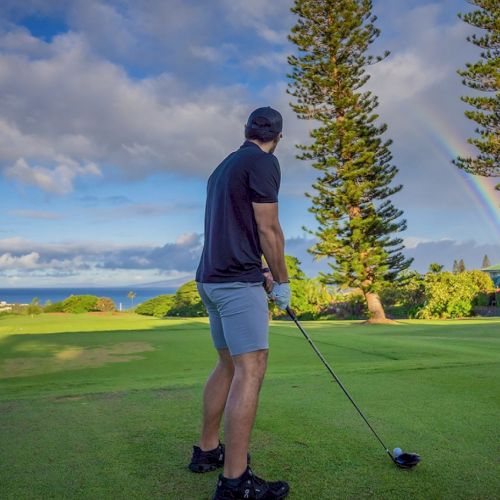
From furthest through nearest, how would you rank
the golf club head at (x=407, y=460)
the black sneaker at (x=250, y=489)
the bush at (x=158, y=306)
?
the bush at (x=158, y=306)
the golf club head at (x=407, y=460)
the black sneaker at (x=250, y=489)

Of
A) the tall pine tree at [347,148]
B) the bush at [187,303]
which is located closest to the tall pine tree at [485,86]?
the tall pine tree at [347,148]

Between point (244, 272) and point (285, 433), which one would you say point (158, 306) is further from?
point (244, 272)

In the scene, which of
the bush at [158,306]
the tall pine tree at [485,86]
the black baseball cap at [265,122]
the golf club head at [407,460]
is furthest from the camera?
the bush at [158,306]

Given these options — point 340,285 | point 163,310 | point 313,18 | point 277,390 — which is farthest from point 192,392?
point 163,310

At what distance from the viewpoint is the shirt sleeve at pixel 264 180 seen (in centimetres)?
225

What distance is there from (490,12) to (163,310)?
23.4m

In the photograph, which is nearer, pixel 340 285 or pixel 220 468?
pixel 220 468

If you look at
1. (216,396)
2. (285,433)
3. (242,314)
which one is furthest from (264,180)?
(285,433)

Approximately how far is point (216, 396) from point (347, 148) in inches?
859

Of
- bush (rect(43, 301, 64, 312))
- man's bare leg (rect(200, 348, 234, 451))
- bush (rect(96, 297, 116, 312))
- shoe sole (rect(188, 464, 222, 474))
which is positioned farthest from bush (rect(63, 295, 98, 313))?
shoe sole (rect(188, 464, 222, 474))

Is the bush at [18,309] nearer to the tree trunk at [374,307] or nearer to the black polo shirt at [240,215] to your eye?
the tree trunk at [374,307]

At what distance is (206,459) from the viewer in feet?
7.82

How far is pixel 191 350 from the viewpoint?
7637 mm

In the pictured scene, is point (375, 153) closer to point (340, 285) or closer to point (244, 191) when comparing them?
point (340, 285)
